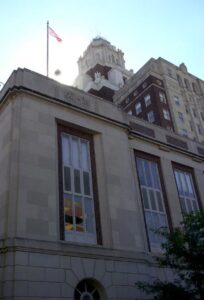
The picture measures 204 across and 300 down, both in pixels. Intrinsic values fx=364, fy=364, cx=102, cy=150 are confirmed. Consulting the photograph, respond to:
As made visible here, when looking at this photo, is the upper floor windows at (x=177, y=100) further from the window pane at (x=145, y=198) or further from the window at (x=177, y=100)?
the window pane at (x=145, y=198)

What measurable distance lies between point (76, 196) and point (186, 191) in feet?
32.0

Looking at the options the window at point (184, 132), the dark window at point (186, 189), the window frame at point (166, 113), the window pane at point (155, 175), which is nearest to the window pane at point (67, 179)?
the window pane at point (155, 175)

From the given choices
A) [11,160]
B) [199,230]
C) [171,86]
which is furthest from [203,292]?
[171,86]

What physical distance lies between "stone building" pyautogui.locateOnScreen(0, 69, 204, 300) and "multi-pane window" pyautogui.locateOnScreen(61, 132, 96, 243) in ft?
0.17

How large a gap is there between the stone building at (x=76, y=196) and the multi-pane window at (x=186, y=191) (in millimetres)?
113

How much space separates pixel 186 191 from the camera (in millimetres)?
24656

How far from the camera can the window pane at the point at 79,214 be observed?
17.1m

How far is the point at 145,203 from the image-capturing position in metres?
21.4

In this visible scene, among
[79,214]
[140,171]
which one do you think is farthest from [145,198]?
[79,214]

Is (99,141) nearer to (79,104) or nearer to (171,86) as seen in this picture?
(79,104)

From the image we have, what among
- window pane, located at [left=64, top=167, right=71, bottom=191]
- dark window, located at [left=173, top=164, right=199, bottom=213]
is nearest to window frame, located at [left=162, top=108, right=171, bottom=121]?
dark window, located at [left=173, top=164, right=199, bottom=213]

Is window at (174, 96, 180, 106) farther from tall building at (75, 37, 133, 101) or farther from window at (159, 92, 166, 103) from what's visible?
tall building at (75, 37, 133, 101)

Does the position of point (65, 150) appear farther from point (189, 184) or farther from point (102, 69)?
point (102, 69)

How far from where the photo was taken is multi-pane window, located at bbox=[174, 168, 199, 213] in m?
23.9
